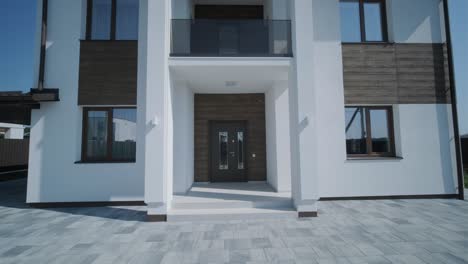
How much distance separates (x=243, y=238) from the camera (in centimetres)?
355

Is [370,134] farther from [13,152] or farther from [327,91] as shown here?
[13,152]

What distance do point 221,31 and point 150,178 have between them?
14.0ft

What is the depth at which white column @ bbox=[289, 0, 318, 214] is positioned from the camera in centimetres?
444

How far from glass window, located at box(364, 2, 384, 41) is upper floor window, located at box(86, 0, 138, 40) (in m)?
6.33

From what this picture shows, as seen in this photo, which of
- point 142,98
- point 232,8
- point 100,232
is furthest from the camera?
point 232,8

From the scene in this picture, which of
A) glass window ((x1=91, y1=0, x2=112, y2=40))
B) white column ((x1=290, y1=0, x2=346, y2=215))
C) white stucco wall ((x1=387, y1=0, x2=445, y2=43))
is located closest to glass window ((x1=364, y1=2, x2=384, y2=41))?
white stucco wall ((x1=387, y1=0, x2=445, y2=43))

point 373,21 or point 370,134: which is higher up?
point 373,21

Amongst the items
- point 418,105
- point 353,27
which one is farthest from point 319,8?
point 418,105

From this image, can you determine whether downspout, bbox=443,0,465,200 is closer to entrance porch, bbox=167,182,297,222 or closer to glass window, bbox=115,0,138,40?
entrance porch, bbox=167,182,297,222

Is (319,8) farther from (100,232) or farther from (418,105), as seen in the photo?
(100,232)

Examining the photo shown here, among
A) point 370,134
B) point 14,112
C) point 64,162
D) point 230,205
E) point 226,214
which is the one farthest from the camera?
point 14,112

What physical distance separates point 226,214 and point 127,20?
5.48 m

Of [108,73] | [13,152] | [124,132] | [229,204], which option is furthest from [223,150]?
[13,152]

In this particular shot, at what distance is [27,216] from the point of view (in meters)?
4.73
